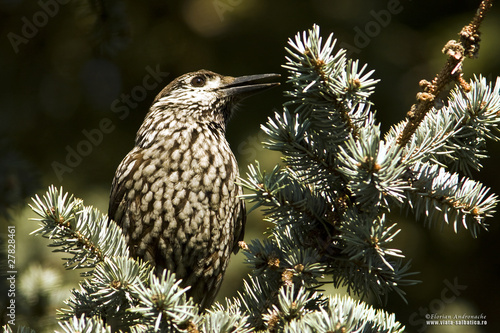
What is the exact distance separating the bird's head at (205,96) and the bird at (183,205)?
0.17 m

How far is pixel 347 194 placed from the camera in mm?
1843

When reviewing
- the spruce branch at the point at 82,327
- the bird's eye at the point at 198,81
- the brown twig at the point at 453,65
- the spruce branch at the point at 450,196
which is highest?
the bird's eye at the point at 198,81

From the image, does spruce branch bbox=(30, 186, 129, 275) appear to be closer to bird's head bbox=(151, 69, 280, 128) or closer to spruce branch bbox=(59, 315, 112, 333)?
spruce branch bbox=(59, 315, 112, 333)

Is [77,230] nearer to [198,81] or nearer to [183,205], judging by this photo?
[183,205]

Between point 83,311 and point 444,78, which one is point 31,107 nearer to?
point 83,311

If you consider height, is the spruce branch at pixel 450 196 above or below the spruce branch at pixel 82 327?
above

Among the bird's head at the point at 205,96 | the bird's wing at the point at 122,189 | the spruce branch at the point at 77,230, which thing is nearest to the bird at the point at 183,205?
the bird's wing at the point at 122,189

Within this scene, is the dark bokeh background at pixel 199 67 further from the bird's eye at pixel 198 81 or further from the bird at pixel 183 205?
the bird at pixel 183 205

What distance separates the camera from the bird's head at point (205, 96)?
134 inches

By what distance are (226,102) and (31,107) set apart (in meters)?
1.65

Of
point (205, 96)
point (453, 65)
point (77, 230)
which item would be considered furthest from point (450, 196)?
point (205, 96)

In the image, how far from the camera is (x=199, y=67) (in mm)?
4324

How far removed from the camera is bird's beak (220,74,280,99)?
328cm

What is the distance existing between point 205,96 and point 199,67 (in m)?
0.89
